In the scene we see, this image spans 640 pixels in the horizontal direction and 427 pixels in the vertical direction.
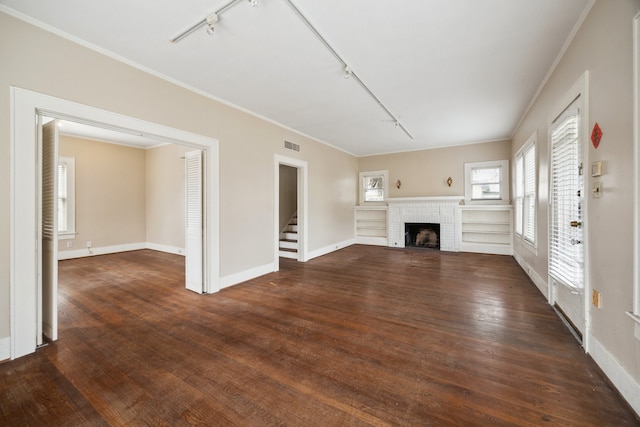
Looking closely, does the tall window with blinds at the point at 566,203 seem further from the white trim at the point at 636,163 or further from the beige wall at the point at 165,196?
the beige wall at the point at 165,196

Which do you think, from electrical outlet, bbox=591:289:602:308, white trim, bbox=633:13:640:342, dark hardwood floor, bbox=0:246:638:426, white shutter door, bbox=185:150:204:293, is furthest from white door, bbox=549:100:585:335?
white shutter door, bbox=185:150:204:293

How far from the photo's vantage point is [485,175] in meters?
6.61

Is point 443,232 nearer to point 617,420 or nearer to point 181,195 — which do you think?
point 617,420

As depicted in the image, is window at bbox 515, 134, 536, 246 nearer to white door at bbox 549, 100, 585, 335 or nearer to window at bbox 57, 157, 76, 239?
white door at bbox 549, 100, 585, 335

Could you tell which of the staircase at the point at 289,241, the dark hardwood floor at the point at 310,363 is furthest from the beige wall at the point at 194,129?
the dark hardwood floor at the point at 310,363

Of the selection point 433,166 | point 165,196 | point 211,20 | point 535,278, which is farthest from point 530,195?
point 165,196

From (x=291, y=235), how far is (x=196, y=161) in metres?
3.32

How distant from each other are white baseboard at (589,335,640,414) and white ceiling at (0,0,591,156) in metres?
2.70

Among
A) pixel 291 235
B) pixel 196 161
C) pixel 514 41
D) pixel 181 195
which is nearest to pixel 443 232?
pixel 291 235

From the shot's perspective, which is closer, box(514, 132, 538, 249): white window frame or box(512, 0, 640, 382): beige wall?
box(512, 0, 640, 382): beige wall

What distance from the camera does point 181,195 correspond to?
641 cm

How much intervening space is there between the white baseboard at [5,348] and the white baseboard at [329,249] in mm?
4395

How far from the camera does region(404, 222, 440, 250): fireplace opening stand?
23.5ft

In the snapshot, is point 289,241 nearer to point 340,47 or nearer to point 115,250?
point 115,250
